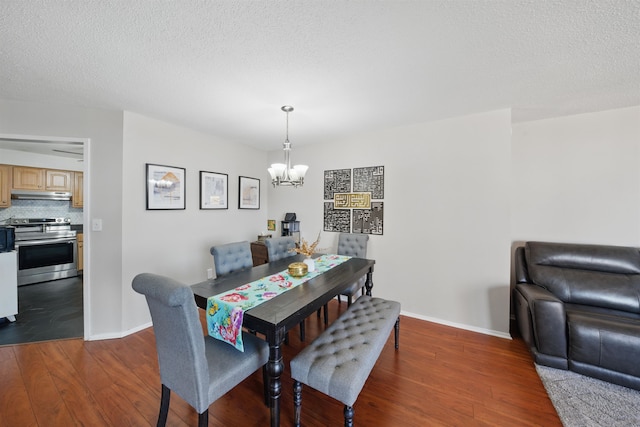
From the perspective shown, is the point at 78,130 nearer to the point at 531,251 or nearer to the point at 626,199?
the point at 531,251

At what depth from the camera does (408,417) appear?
5.15 feet

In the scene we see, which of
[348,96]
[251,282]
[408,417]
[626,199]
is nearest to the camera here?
[408,417]

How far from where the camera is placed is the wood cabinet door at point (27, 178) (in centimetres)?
398

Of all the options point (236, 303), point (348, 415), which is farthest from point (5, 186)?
point (348, 415)

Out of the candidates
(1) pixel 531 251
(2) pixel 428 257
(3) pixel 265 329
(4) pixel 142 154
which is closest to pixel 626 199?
(1) pixel 531 251

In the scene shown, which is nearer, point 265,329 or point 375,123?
point 265,329

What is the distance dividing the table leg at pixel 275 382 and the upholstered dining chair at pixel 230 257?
1.15 meters

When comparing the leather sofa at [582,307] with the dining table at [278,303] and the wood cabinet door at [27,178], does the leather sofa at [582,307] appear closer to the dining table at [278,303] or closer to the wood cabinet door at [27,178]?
the dining table at [278,303]

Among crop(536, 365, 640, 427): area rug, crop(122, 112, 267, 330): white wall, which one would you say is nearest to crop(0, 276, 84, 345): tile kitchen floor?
crop(122, 112, 267, 330): white wall

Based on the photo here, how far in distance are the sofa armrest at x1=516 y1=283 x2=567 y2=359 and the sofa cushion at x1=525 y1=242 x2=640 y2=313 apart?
41 cm

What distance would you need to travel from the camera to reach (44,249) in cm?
407

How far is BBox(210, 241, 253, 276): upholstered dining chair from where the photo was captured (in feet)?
7.47

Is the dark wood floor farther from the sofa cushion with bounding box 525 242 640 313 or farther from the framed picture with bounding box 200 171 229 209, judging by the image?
the framed picture with bounding box 200 171 229 209

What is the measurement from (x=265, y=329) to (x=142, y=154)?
256cm
